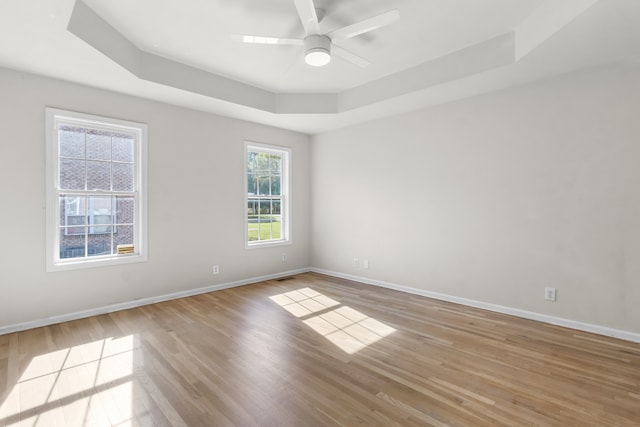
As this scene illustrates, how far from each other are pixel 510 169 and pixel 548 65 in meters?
1.10

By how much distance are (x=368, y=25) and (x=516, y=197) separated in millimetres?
2560

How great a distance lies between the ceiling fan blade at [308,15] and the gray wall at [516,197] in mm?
2372

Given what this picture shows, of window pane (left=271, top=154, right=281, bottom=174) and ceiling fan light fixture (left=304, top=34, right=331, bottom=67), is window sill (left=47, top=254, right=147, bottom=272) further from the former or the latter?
ceiling fan light fixture (left=304, top=34, right=331, bottom=67)

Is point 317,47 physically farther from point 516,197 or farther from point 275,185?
point 275,185

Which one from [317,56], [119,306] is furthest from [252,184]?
[317,56]

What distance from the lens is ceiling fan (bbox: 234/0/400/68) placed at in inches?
91.4

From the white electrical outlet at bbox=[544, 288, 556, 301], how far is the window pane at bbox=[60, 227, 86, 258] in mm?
5233

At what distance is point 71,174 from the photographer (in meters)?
3.52

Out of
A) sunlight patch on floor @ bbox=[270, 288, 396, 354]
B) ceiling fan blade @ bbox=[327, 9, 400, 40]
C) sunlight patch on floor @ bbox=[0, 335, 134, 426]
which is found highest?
ceiling fan blade @ bbox=[327, 9, 400, 40]

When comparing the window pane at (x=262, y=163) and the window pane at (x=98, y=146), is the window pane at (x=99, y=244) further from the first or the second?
the window pane at (x=262, y=163)

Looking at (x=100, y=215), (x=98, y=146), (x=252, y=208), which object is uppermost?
(x=98, y=146)

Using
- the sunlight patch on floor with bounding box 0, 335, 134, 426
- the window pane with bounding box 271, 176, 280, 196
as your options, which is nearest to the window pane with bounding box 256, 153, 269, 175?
the window pane with bounding box 271, 176, 280, 196

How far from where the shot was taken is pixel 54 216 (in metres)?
3.36

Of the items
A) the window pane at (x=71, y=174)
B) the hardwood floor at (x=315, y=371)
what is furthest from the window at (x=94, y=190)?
the hardwood floor at (x=315, y=371)
